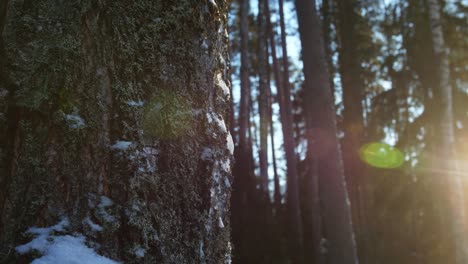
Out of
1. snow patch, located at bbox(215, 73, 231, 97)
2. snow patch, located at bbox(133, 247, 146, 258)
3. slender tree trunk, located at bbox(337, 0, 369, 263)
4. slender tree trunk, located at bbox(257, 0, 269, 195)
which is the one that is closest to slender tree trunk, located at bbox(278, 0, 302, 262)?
slender tree trunk, located at bbox(337, 0, 369, 263)

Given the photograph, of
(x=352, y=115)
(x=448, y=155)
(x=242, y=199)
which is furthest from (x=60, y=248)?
(x=242, y=199)

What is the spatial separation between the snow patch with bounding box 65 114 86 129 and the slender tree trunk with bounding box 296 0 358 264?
517 cm

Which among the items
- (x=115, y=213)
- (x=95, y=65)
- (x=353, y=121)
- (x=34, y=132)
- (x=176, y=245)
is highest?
(x=353, y=121)

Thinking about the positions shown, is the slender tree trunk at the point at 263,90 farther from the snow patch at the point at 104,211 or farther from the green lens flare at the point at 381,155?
the snow patch at the point at 104,211

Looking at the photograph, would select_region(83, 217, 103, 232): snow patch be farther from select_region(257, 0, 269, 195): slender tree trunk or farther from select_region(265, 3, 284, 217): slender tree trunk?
select_region(257, 0, 269, 195): slender tree trunk

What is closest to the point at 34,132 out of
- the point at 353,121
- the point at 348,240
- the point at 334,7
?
the point at 348,240

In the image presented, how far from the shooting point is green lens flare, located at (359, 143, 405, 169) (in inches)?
529

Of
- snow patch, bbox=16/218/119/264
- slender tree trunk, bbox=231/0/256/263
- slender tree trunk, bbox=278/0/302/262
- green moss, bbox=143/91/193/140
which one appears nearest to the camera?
snow patch, bbox=16/218/119/264

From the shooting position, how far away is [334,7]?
15461mm

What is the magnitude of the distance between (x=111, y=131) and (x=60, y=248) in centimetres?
35

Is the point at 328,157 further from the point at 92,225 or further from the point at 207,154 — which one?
the point at 92,225

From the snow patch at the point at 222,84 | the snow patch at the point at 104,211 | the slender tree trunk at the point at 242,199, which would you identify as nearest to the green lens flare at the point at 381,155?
the slender tree trunk at the point at 242,199

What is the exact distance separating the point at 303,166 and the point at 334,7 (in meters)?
6.20

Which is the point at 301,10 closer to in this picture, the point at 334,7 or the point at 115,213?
the point at 115,213
